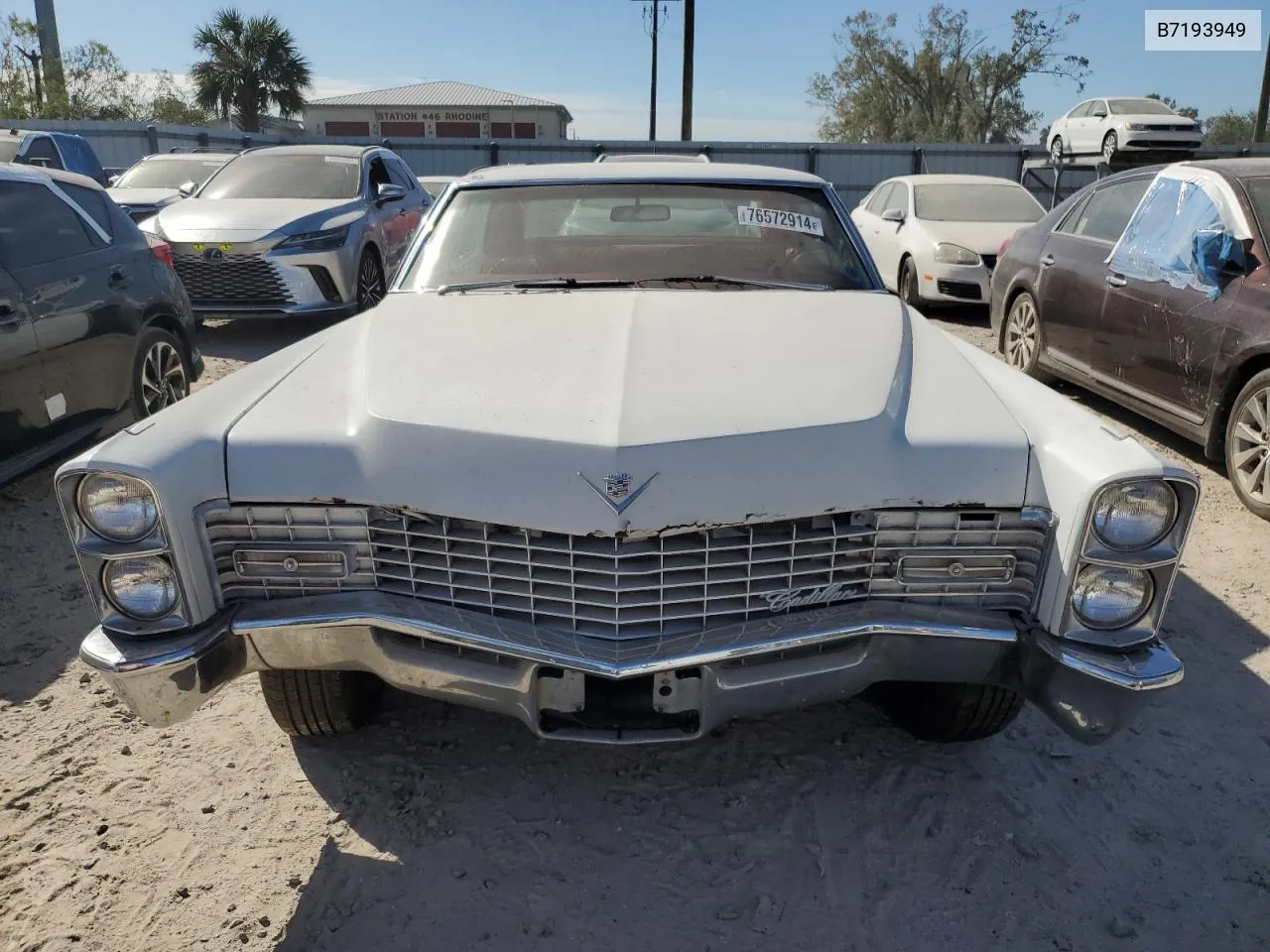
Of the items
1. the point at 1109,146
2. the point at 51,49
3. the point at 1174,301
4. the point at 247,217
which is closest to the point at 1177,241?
the point at 1174,301

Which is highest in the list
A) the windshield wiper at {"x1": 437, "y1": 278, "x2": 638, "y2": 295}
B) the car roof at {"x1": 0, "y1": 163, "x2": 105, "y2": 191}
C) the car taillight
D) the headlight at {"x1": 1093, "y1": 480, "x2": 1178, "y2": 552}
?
the car roof at {"x1": 0, "y1": 163, "x2": 105, "y2": 191}

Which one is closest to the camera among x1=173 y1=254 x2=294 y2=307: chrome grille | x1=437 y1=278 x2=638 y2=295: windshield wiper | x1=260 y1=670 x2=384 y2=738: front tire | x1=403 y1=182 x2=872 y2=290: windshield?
x1=260 y1=670 x2=384 y2=738: front tire

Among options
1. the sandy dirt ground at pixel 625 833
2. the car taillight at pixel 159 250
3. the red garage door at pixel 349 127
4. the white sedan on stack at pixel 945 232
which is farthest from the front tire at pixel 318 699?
the red garage door at pixel 349 127

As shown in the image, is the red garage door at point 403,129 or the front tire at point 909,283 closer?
the front tire at point 909,283

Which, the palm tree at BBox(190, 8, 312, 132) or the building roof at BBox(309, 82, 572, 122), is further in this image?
the building roof at BBox(309, 82, 572, 122)

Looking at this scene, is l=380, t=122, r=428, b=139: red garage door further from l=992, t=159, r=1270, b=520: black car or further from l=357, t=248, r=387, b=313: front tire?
l=992, t=159, r=1270, b=520: black car

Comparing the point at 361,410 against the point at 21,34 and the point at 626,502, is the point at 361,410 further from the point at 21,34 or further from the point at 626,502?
the point at 21,34

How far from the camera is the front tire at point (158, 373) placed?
17.5 feet

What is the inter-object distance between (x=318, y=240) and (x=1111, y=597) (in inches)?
299

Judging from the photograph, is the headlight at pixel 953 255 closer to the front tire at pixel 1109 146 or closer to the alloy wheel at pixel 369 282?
the alloy wheel at pixel 369 282

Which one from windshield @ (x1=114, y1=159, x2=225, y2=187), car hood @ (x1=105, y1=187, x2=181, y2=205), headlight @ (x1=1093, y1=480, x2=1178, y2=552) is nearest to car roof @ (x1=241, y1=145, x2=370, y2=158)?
car hood @ (x1=105, y1=187, x2=181, y2=205)

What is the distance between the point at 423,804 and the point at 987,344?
25.0ft

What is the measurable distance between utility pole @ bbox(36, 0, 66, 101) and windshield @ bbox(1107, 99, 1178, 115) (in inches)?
1212

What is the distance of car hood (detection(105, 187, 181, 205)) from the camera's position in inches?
419
